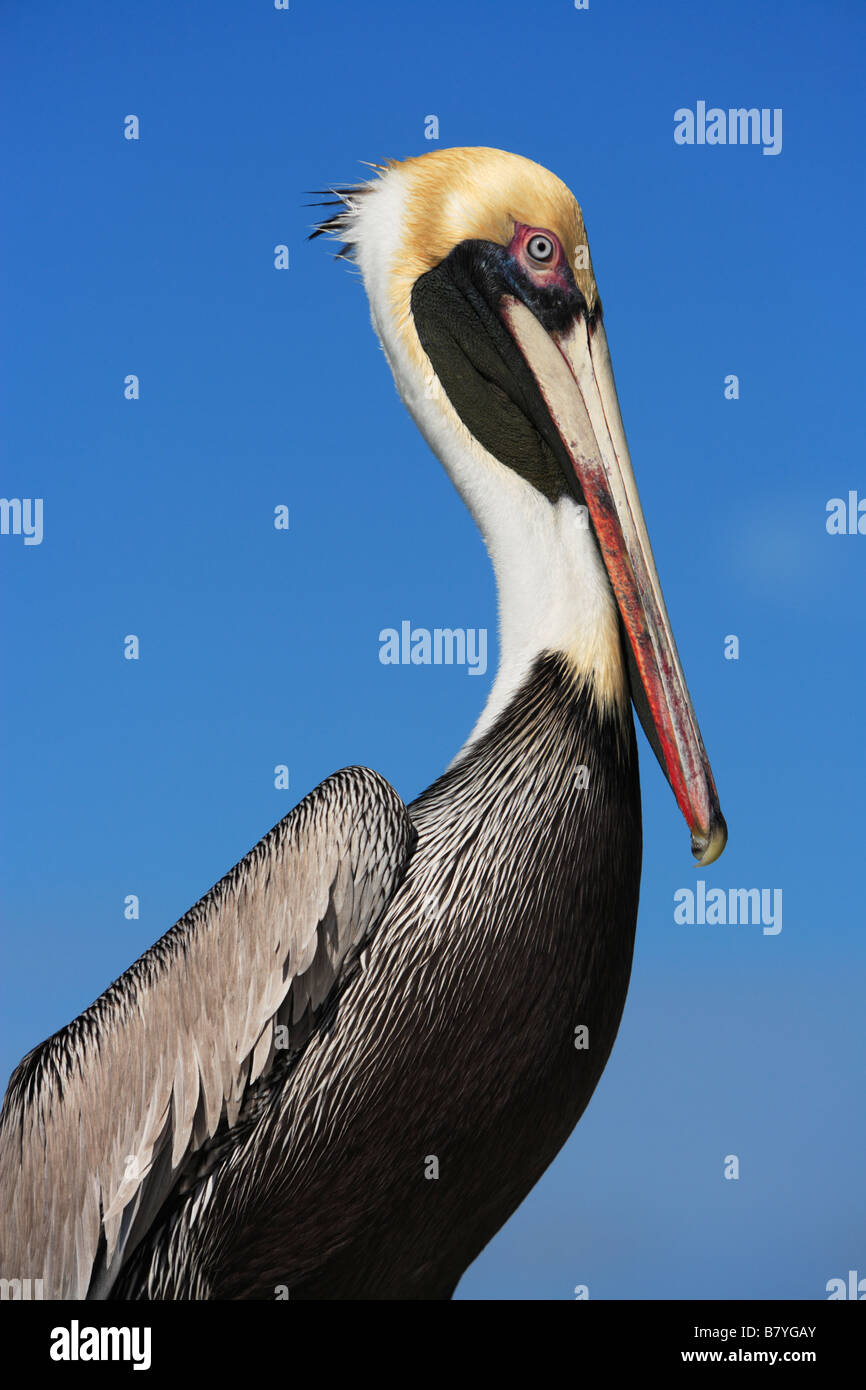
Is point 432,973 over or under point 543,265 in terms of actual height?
under

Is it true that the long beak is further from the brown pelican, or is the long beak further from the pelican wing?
the pelican wing

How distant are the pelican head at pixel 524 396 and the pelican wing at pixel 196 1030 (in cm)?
52

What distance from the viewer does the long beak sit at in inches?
118

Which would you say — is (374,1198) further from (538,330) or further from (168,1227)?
(538,330)

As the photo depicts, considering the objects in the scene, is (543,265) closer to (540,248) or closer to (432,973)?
(540,248)

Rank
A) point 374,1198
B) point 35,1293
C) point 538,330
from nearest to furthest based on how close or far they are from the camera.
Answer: point 374,1198, point 35,1293, point 538,330

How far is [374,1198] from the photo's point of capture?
9.07 ft

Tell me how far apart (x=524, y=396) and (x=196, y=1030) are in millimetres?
1811

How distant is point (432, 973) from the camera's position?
110 inches

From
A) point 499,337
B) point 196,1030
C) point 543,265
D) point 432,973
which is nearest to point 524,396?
point 499,337

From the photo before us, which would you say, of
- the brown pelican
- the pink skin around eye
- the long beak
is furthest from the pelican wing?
the pink skin around eye
